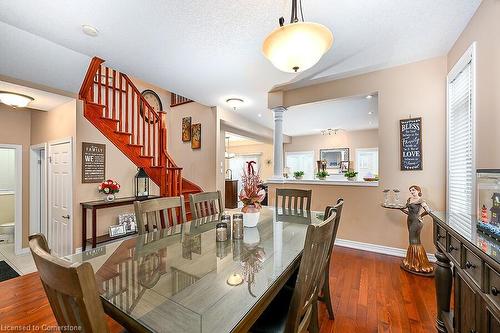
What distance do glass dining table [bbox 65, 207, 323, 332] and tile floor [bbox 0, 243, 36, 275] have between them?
2.85 meters

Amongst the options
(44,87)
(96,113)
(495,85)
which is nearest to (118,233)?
(96,113)

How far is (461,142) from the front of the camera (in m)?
2.35

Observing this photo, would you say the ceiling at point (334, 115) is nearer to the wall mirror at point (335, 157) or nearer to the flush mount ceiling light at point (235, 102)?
the wall mirror at point (335, 157)

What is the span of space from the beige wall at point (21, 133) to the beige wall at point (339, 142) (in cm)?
737

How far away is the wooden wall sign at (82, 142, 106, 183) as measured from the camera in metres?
3.20

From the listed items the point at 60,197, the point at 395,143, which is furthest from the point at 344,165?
the point at 60,197

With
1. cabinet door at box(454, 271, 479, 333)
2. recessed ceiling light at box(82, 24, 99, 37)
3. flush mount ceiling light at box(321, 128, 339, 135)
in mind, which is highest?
recessed ceiling light at box(82, 24, 99, 37)

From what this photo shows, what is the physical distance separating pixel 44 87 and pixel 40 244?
3.02m

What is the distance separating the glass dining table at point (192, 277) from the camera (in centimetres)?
75

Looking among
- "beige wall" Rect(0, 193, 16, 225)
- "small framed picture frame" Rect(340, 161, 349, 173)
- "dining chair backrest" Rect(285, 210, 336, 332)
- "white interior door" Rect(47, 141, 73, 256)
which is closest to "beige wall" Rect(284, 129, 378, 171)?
"small framed picture frame" Rect(340, 161, 349, 173)

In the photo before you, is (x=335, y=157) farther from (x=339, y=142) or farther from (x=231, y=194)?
(x=231, y=194)

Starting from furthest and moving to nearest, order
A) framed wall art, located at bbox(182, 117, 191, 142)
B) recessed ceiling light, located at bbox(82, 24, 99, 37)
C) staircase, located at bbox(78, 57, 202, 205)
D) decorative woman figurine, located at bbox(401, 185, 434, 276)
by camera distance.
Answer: framed wall art, located at bbox(182, 117, 191, 142), staircase, located at bbox(78, 57, 202, 205), decorative woman figurine, located at bbox(401, 185, 434, 276), recessed ceiling light, located at bbox(82, 24, 99, 37)

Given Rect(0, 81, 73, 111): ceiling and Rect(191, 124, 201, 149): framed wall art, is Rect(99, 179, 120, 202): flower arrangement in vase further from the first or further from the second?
Rect(191, 124, 201, 149): framed wall art

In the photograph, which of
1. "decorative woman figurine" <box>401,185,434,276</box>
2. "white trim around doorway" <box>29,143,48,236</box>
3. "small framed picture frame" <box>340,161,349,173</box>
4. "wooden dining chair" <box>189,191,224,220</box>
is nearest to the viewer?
"wooden dining chair" <box>189,191,224,220</box>
